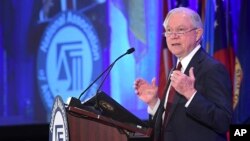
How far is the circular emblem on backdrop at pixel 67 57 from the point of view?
5.86 m

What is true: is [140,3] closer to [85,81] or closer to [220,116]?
[85,81]

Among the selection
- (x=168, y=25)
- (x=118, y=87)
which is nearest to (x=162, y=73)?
(x=118, y=87)

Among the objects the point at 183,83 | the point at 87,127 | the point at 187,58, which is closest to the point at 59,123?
the point at 87,127

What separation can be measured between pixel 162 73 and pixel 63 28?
4.37 ft

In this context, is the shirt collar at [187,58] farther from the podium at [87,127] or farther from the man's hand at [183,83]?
the podium at [87,127]

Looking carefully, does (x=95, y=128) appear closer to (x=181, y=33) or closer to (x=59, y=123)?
(x=59, y=123)

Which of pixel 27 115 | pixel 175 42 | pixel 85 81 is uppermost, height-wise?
pixel 175 42

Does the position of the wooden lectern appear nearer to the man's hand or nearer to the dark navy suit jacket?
the dark navy suit jacket

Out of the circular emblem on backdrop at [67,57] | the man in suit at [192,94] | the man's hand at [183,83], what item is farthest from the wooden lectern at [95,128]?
the circular emblem on backdrop at [67,57]

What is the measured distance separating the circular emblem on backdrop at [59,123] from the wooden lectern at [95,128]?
1.2 inches

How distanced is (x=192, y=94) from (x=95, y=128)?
0.50m

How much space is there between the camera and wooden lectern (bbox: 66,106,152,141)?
2.43 m

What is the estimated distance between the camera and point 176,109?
8.39ft

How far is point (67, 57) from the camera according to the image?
5.98 meters
